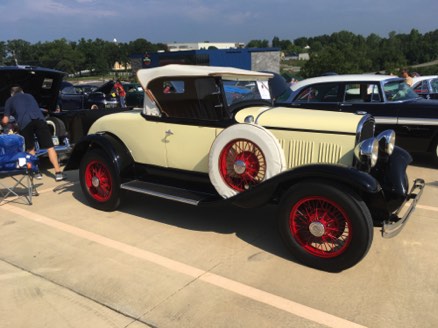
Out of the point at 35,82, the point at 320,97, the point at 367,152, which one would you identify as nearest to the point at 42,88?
the point at 35,82

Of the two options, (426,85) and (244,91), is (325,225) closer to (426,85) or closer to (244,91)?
(244,91)

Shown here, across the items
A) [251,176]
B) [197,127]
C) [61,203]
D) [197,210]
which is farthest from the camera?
[61,203]

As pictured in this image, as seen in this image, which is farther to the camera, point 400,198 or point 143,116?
point 143,116

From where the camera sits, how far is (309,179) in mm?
3385

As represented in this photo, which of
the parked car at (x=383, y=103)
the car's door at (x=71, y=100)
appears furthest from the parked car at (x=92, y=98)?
the parked car at (x=383, y=103)

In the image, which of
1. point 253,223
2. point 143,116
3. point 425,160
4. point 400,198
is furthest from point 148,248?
point 425,160

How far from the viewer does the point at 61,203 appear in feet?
17.8

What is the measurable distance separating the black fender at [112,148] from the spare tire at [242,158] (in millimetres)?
1294

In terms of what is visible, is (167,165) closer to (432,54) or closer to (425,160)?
(425,160)

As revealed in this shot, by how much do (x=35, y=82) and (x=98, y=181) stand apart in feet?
12.1

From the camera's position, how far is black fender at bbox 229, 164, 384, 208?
3129 millimetres

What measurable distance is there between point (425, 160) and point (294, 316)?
232 inches

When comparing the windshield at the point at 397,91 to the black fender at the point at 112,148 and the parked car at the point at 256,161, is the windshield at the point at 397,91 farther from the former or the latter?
the black fender at the point at 112,148

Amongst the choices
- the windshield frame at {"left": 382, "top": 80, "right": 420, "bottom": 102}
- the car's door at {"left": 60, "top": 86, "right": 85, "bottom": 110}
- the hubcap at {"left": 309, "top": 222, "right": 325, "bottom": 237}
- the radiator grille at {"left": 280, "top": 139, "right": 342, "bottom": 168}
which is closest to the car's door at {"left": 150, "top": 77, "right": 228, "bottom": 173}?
the radiator grille at {"left": 280, "top": 139, "right": 342, "bottom": 168}
